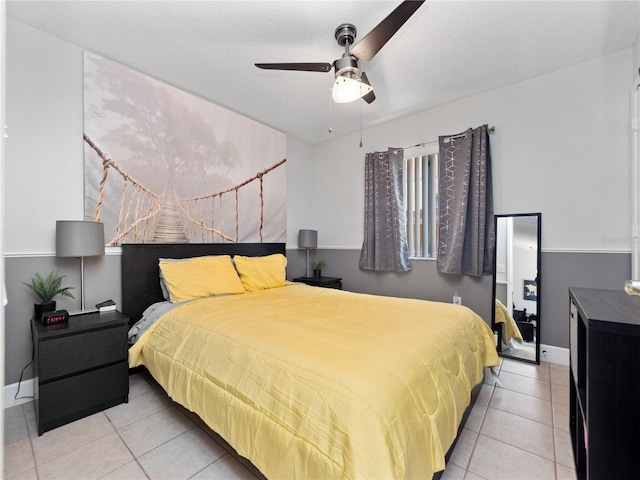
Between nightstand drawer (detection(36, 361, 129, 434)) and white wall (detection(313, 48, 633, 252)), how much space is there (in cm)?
371

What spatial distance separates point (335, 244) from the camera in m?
4.36

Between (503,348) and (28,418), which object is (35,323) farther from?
(503,348)

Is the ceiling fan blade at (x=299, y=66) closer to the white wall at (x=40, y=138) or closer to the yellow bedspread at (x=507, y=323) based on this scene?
the white wall at (x=40, y=138)

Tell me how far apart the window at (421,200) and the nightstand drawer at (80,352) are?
3128mm

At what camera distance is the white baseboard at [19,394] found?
202cm

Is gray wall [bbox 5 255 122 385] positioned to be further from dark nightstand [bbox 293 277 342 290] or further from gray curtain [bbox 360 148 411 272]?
gray curtain [bbox 360 148 411 272]

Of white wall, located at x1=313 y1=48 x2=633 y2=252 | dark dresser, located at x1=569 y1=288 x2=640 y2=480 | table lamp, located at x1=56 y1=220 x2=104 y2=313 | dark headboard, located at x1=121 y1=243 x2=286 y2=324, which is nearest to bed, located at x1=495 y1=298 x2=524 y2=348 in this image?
white wall, located at x1=313 y1=48 x2=633 y2=252

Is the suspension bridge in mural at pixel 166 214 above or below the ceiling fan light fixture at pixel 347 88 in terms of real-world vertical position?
below

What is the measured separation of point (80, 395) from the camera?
6.11 ft

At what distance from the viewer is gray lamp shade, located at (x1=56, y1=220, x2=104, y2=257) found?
6.68ft

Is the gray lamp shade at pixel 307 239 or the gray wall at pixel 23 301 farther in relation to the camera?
the gray lamp shade at pixel 307 239

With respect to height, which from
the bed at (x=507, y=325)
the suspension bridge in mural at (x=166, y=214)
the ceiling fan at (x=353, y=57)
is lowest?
the bed at (x=507, y=325)

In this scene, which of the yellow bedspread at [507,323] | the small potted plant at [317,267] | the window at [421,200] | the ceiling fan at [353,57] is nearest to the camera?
the ceiling fan at [353,57]

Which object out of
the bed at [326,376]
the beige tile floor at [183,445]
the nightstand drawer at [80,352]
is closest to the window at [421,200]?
the bed at [326,376]
